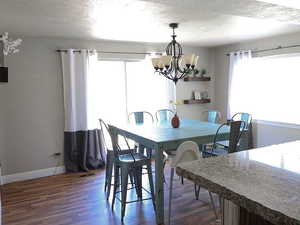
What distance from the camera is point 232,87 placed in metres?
5.11

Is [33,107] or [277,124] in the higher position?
[33,107]

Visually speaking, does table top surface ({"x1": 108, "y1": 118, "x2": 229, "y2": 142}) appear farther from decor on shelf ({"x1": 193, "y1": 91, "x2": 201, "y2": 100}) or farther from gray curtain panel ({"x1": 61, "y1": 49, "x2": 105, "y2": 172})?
decor on shelf ({"x1": 193, "y1": 91, "x2": 201, "y2": 100})

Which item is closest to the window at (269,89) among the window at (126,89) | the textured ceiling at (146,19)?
the textured ceiling at (146,19)

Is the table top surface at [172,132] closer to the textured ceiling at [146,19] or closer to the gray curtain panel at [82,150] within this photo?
the gray curtain panel at [82,150]

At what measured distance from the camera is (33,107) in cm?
416

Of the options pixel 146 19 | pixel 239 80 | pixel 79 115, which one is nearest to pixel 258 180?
pixel 146 19

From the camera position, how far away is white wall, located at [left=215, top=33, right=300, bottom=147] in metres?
4.33

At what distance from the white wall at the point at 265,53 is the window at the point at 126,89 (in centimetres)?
121

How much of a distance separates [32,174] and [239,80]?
13.1 feet

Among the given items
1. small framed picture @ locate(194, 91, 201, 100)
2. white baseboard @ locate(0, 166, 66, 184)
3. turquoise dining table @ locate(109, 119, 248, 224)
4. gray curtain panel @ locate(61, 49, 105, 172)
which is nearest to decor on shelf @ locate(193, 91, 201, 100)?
small framed picture @ locate(194, 91, 201, 100)

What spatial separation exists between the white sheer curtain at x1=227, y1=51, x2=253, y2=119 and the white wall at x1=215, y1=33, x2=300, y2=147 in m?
0.23

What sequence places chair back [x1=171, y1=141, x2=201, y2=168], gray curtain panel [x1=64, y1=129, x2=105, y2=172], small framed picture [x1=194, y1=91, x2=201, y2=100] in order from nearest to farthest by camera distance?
chair back [x1=171, y1=141, x2=201, y2=168] < gray curtain panel [x1=64, y1=129, x2=105, y2=172] < small framed picture [x1=194, y1=91, x2=201, y2=100]

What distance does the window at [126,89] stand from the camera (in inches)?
187

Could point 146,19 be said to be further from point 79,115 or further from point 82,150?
point 82,150
